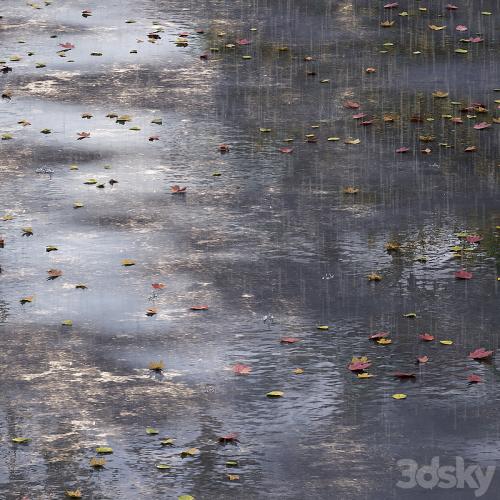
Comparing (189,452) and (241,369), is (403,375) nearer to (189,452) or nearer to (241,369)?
(241,369)

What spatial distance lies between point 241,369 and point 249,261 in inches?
71.8

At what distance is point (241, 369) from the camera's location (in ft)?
25.1

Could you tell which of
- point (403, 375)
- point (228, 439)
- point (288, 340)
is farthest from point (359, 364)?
point (228, 439)

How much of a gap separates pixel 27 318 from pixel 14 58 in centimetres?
766

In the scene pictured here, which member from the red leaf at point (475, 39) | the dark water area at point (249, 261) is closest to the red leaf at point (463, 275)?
the dark water area at point (249, 261)

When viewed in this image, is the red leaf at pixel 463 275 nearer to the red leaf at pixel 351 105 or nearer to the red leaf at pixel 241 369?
the red leaf at pixel 241 369

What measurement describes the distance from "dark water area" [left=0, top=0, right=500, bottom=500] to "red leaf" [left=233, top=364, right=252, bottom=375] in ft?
0.18

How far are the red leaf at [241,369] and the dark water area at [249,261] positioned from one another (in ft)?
0.18

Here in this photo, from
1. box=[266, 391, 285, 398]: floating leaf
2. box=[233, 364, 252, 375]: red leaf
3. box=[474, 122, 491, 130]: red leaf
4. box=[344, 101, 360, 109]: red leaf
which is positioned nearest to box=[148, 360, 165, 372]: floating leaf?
box=[233, 364, 252, 375]: red leaf

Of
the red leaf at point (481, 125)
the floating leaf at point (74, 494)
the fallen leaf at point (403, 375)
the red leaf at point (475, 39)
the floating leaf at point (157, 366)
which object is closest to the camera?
the floating leaf at point (74, 494)

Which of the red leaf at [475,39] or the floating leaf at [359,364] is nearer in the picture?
the floating leaf at [359,364]

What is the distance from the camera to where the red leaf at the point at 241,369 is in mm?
7613

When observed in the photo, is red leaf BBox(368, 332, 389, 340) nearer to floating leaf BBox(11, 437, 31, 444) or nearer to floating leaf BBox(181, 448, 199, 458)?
floating leaf BBox(181, 448, 199, 458)

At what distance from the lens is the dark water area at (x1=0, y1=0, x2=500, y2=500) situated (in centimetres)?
676
